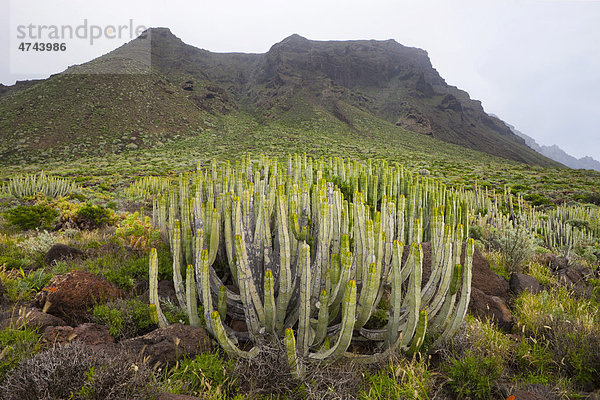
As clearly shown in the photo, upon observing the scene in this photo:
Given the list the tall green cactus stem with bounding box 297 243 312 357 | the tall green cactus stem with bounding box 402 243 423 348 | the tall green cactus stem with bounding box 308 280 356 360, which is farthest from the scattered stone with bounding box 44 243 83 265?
the tall green cactus stem with bounding box 402 243 423 348

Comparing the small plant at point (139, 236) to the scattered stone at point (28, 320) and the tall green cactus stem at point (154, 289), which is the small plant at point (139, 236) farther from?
the tall green cactus stem at point (154, 289)

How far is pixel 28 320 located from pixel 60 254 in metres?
2.49

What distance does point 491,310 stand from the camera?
354cm

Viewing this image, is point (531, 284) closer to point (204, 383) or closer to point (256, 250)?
point (256, 250)

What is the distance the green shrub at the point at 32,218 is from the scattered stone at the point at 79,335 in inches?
230

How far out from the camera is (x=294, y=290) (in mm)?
3213

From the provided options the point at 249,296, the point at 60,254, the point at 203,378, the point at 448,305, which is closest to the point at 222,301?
the point at 249,296

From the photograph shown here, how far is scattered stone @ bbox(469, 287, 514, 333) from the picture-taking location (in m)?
3.43

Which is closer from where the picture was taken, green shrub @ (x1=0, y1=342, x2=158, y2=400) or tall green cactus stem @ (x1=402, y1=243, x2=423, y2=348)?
green shrub @ (x1=0, y1=342, x2=158, y2=400)

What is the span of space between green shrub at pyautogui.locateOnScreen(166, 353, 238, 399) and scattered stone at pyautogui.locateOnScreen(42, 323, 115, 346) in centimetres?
81

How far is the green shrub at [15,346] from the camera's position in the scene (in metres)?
2.26

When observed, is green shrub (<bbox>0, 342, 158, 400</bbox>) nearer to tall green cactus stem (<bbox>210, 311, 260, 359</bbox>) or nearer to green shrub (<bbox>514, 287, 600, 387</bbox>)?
tall green cactus stem (<bbox>210, 311, 260, 359</bbox>)

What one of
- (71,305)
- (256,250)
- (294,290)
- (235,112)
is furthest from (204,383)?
(235,112)

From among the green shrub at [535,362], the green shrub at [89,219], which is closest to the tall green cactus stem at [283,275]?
the green shrub at [535,362]
